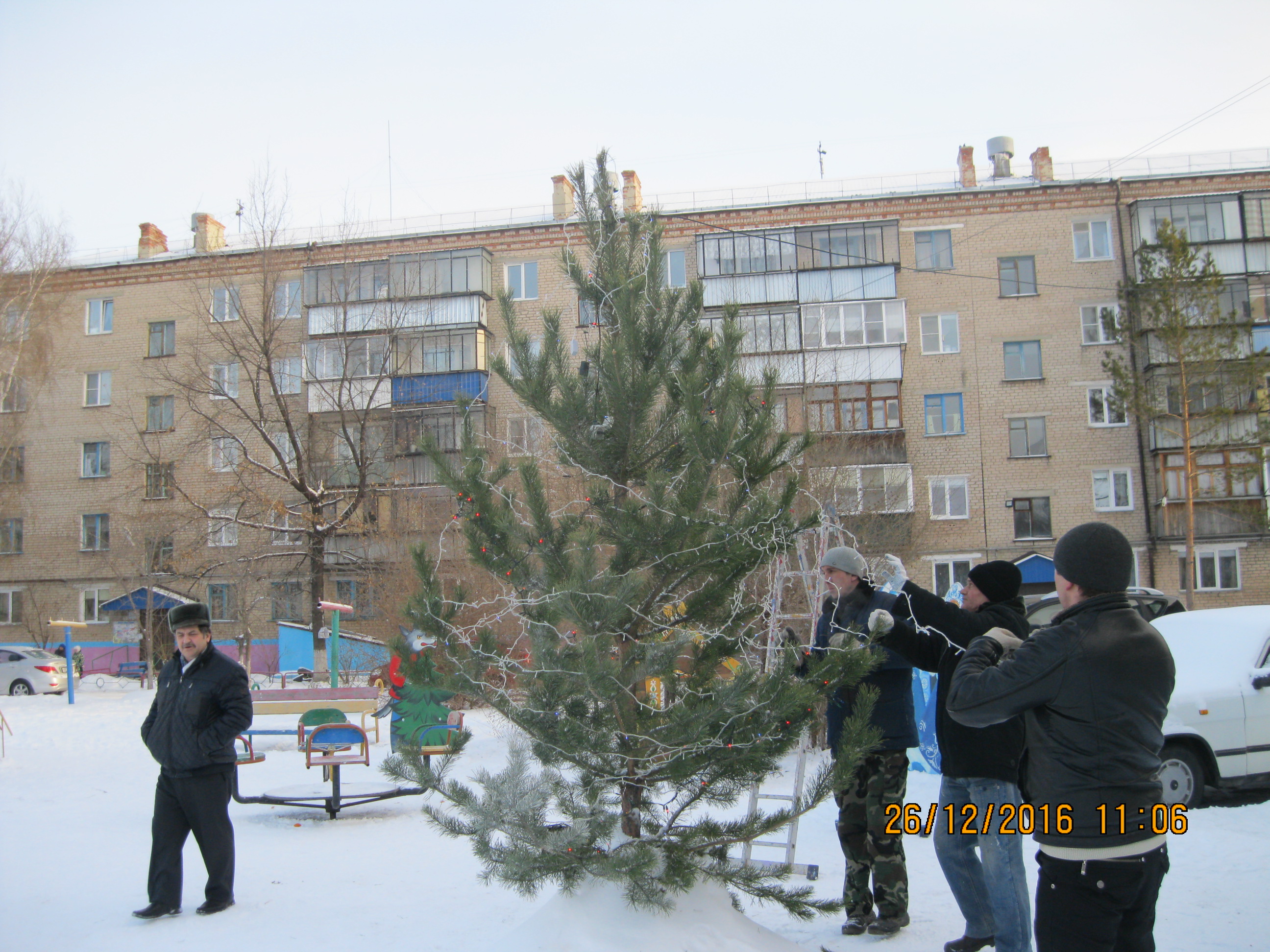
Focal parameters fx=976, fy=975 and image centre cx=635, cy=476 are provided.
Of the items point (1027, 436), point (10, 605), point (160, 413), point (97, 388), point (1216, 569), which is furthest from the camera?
point (97, 388)

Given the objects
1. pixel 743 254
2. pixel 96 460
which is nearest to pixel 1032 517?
pixel 743 254

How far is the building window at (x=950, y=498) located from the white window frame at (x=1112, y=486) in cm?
376

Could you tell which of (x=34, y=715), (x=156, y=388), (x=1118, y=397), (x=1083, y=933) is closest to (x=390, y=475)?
(x=34, y=715)

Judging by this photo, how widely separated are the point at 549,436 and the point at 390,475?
73.8ft

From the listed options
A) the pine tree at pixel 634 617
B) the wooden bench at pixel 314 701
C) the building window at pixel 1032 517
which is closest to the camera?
the pine tree at pixel 634 617

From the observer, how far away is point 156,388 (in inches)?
1399

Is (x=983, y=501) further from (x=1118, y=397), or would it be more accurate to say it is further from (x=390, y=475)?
(x=390, y=475)

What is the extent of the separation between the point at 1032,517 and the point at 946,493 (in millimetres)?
2594

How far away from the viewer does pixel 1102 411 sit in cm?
2995

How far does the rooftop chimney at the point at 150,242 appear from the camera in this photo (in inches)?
1443

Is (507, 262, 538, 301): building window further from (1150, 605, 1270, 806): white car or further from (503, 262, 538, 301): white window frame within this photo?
(1150, 605, 1270, 806): white car

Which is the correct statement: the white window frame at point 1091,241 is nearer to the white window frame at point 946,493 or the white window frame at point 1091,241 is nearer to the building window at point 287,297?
the white window frame at point 946,493

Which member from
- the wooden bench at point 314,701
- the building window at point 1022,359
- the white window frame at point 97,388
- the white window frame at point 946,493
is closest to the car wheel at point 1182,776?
the wooden bench at point 314,701
